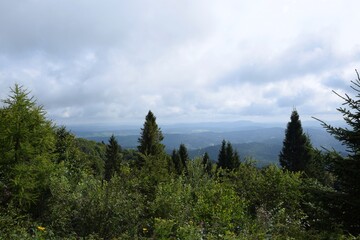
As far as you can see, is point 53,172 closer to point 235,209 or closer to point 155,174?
point 155,174

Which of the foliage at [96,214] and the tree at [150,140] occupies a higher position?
the tree at [150,140]

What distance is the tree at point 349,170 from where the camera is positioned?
596cm

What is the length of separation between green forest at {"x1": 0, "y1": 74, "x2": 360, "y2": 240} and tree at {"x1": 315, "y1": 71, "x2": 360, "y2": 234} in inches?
0.7

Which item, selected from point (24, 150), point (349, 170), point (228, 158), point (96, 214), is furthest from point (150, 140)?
point (349, 170)

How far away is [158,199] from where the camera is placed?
377 inches

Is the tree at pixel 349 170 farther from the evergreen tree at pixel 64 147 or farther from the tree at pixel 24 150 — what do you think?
the evergreen tree at pixel 64 147

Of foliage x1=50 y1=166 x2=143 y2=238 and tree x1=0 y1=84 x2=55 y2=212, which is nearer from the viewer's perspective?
foliage x1=50 y1=166 x2=143 y2=238

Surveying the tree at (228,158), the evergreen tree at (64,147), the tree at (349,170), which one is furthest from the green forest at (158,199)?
the tree at (228,158)

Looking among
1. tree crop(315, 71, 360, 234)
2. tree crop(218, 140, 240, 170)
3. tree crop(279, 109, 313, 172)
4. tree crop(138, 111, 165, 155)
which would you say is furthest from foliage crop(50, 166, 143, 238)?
tree crop(218, 140, 240, 170)

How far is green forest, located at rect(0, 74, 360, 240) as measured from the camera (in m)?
6.11

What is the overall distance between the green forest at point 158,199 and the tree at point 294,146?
2198 centimetres

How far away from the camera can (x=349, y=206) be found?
602 cm

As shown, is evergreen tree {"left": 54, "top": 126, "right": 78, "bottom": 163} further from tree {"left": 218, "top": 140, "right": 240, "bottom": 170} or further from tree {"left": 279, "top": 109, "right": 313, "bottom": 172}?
tree {"left": 218, "top": 140, "right": 240, "bottom": 170}

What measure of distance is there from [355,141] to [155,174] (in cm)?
939
